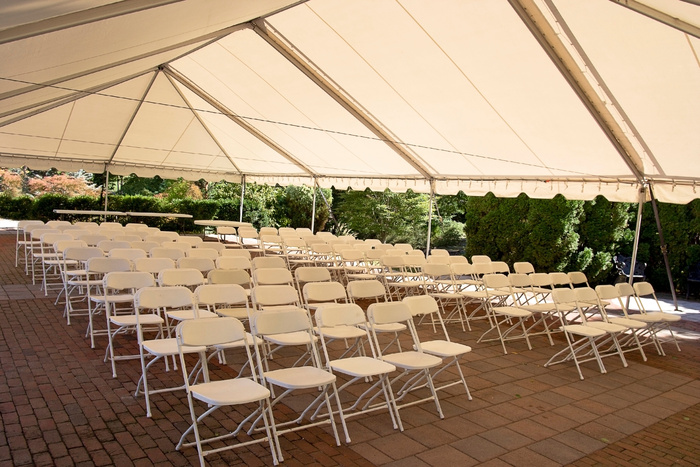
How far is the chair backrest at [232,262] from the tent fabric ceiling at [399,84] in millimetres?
2533

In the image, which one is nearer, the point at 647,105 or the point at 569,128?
the point at 647,105

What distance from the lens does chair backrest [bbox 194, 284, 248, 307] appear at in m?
4.64

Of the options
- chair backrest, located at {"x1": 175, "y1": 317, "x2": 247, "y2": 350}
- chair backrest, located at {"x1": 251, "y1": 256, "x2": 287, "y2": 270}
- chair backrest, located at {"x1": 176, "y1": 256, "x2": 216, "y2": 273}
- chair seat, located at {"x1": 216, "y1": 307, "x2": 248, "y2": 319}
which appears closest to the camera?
chair backrest, located at {"x1": 175, "y1": 317, "x2": 247, "y2": 350}

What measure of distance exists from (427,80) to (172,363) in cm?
508

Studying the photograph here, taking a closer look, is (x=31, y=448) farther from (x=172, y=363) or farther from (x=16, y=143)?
(x=16, y=143)

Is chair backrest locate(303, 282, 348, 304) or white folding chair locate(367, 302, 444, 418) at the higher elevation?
chair backrest locate(303, 282, 348, 304)

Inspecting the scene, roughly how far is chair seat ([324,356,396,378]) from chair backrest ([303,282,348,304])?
111cm

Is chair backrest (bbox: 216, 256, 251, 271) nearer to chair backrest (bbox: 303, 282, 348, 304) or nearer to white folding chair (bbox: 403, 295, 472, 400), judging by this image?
chair backrest (bbox: 303, 282, 348, 304)

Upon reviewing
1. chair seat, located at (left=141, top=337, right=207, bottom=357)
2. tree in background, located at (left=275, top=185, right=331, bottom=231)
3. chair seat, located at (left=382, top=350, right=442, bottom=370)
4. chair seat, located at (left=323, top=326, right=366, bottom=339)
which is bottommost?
chair seat, located at (left=382, top=350, right=442, bottom=370)

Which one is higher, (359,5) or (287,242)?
(359,5)

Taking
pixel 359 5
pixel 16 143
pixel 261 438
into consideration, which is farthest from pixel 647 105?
pixel 16 143

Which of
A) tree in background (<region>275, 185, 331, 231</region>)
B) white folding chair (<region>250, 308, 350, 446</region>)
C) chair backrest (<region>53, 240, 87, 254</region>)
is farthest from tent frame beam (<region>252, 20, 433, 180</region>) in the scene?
tree in background (<region>275, 185, 331, 231</region>)

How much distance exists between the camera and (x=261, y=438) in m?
3.72

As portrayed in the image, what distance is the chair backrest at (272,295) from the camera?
4.93 meters
